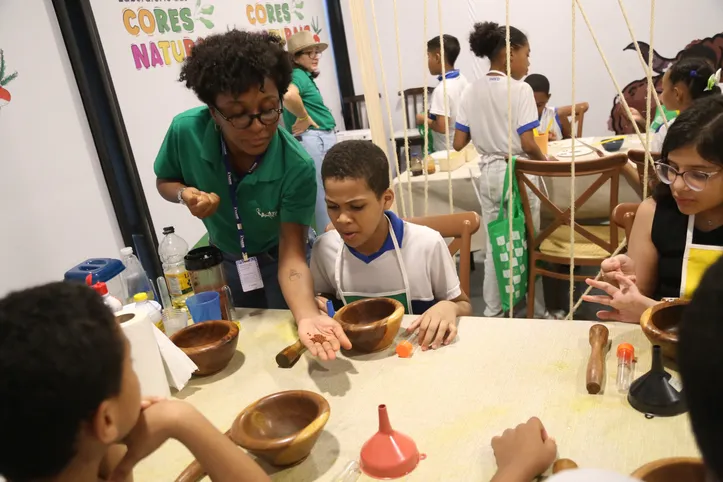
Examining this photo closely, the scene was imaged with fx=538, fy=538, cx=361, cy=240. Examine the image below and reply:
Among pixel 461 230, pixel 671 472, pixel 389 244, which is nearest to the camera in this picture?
pixel 671 472

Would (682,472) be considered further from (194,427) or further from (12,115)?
(12,115)

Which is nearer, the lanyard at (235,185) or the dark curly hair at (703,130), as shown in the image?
the dark curly hair at (703,130)

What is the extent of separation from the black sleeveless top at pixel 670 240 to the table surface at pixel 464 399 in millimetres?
365

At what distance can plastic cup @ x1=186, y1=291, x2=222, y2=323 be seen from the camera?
142 cm

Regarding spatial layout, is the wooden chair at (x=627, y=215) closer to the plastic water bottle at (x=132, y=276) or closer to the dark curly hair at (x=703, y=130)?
the dark curly hair at (x=703, y=130)

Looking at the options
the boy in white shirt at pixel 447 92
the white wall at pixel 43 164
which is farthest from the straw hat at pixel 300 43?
the white wall at pixel 43 164

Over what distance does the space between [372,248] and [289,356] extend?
1.44 ft

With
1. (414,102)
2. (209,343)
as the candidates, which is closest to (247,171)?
(209,343)

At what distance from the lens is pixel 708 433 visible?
1.59ft

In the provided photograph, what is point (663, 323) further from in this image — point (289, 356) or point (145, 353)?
point (145, 353)

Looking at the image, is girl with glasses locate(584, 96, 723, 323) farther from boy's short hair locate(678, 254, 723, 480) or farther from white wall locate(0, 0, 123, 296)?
white wall locate(0, 0, 123, 296)

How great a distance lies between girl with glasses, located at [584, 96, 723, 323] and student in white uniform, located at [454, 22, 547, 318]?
60.1 inches

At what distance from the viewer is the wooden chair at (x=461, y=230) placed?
1704mm

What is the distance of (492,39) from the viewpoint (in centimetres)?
310
